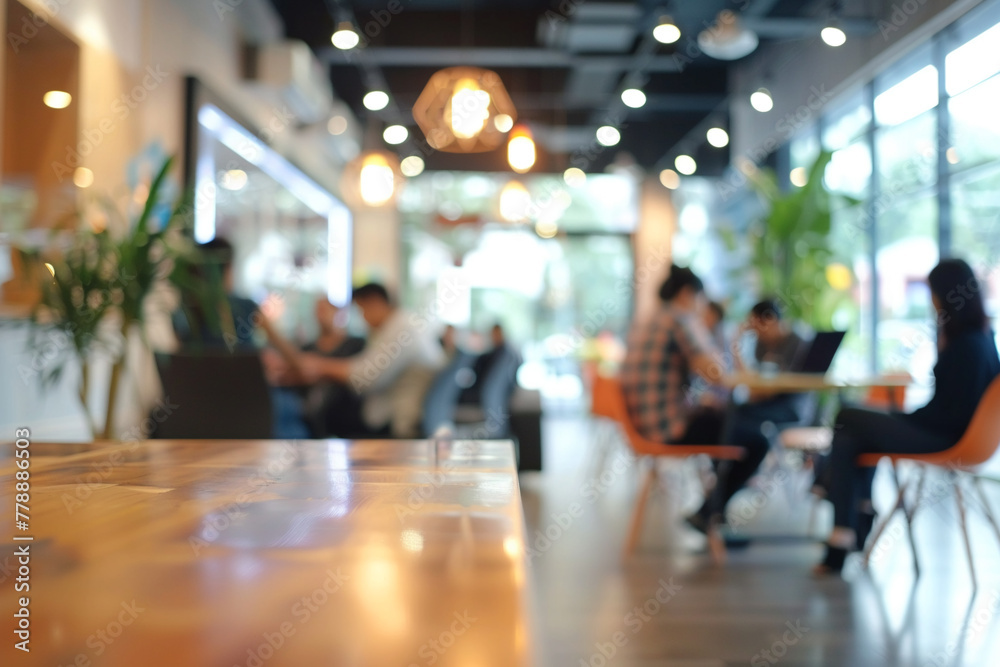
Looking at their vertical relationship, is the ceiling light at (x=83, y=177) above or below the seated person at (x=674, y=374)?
above

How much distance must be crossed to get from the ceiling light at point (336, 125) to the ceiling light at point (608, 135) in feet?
9.82

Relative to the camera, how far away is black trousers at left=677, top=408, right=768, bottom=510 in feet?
12.2

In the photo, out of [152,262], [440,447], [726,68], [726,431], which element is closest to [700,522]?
[726,431]

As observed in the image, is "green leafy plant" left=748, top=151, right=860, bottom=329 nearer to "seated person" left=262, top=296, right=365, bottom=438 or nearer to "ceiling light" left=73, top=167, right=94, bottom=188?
"seated person" left=262, top=296, right=365, bottom=438

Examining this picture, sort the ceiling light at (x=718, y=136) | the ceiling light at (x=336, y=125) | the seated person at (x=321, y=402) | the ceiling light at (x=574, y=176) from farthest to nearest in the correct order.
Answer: the ceiling light at (x=574, y=176) < the ceiling light at (x=718, y=136) < the ceiling light at (x=336, y=125) < the seated person at (x=321, y=402)

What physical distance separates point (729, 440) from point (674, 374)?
375 mm

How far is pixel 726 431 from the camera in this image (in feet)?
11.9

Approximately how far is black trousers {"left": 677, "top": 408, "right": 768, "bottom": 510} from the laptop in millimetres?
625

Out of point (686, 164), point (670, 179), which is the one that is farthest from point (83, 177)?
point (670, 179)

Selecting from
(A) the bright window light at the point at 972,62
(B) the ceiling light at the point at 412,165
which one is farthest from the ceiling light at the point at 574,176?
(A) the bright window light at the point at 972,62

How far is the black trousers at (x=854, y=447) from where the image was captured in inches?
130

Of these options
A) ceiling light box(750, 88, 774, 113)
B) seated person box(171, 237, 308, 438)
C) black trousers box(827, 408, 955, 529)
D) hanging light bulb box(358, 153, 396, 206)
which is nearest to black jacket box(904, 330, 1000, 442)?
black trousers box(827, 408, 955, 529)

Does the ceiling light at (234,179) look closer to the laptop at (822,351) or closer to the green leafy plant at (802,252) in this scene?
the laptop at (822,351)

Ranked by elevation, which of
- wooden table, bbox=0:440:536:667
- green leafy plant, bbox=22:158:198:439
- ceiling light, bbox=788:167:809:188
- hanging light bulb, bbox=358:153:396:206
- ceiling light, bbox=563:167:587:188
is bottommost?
wooden table, bbox=0:440:536:667
